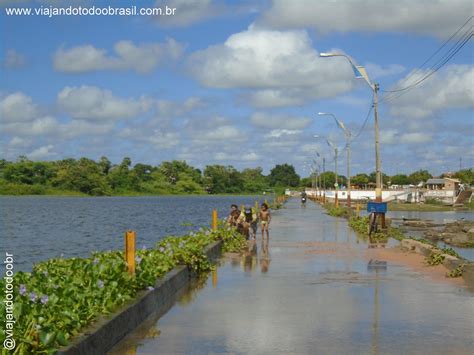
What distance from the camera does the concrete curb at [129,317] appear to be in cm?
830

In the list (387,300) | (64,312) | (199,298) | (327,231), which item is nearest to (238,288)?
(199,298)

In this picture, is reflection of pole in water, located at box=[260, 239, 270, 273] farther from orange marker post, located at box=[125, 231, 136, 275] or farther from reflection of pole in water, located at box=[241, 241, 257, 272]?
orange marker post, located at box=[125, 231, 136, 275]

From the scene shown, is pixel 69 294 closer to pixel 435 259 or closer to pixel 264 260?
pixel 264 260

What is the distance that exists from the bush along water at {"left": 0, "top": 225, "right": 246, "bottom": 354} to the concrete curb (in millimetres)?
114

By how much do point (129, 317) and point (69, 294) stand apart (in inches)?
52.8

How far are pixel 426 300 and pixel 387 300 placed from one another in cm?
70

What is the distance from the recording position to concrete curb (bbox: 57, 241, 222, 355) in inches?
327

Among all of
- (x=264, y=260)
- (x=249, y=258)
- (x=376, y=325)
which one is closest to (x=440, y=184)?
(x=249, y=258)

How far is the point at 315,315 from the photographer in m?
11.6

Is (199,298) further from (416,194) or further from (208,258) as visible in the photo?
(416,194)

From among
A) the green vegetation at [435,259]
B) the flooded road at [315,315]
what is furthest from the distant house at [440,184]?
the flooded road at [315,315]

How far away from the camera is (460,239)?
33562 millimetres

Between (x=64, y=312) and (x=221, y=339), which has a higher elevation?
(x=64, y=312)

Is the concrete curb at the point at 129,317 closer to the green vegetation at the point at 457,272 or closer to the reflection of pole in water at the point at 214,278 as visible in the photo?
the reflection of pole in water at the point at 214,278
